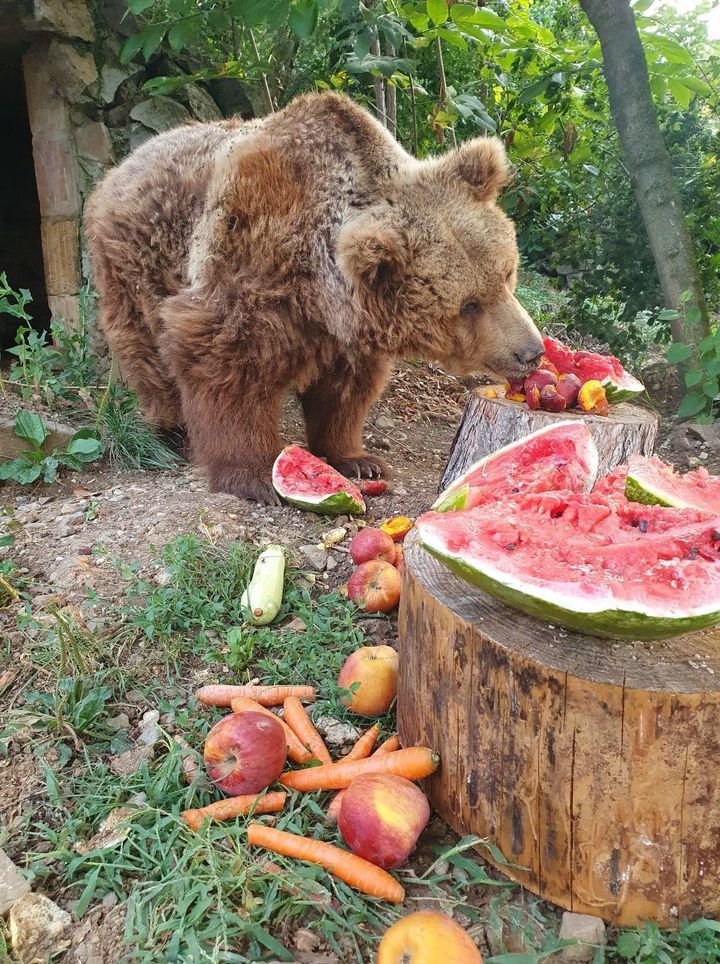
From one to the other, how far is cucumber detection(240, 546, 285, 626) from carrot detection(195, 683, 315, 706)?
38cm

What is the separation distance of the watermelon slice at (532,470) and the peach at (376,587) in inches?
21.2

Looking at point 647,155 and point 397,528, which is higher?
point 647,155

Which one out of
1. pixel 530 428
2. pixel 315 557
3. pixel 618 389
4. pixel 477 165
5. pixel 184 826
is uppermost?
pixel 477 165

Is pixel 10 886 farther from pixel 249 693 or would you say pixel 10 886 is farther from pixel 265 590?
pixel 265 590

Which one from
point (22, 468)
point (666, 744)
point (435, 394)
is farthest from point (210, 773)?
point (435, 394)

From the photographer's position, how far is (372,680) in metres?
A: 2.30

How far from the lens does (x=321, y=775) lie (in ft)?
6.79

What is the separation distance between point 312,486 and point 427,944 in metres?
2.53

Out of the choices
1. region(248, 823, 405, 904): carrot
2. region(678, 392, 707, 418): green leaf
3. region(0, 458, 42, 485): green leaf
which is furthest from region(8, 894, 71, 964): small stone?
region(678, 392, 707, 418): green leaf

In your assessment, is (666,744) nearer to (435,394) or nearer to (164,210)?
(164,210)

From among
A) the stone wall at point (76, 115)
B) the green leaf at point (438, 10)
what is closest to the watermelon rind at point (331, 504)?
the green leaf at point (438, 10)

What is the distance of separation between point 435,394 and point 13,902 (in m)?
5.32

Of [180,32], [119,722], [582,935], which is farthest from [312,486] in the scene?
[180,32]

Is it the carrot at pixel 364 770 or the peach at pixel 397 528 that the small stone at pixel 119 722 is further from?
the peach at pixel 397 528
